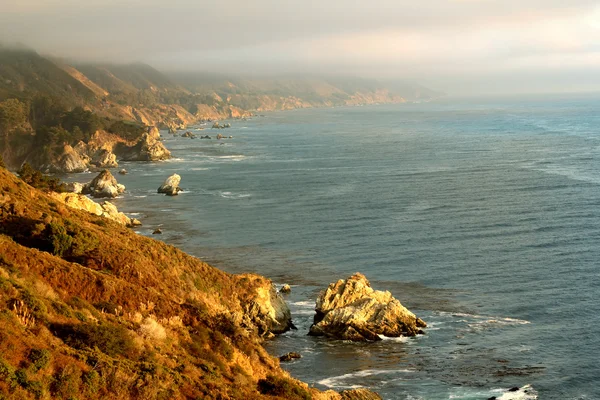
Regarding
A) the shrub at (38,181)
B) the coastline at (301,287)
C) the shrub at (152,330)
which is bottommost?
the coastline at (301,287)

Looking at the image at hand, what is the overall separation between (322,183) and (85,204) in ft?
166

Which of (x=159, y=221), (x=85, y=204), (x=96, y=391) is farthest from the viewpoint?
(x=159, y=221)

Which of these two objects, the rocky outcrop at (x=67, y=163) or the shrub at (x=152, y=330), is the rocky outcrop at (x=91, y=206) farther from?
the rocky outcrop at (x=67, y=163)

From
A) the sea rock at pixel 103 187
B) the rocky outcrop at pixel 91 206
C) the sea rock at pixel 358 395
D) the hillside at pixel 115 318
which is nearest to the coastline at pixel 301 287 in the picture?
the sea rock at pixel 358 395

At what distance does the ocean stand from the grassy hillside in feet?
27.3

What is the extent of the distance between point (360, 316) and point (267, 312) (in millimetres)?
6688

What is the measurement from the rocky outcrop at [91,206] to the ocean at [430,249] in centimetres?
314

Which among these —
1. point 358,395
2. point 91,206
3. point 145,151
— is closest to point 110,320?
point 358,395

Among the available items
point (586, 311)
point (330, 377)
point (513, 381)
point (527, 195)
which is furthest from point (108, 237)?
point (527, 195)

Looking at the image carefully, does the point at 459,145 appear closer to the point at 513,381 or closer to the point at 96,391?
the point at 513,381

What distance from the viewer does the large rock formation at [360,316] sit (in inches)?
1981

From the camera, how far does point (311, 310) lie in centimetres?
5562

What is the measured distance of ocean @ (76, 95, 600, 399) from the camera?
145 ft

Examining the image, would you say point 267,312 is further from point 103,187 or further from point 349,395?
point 103,187
